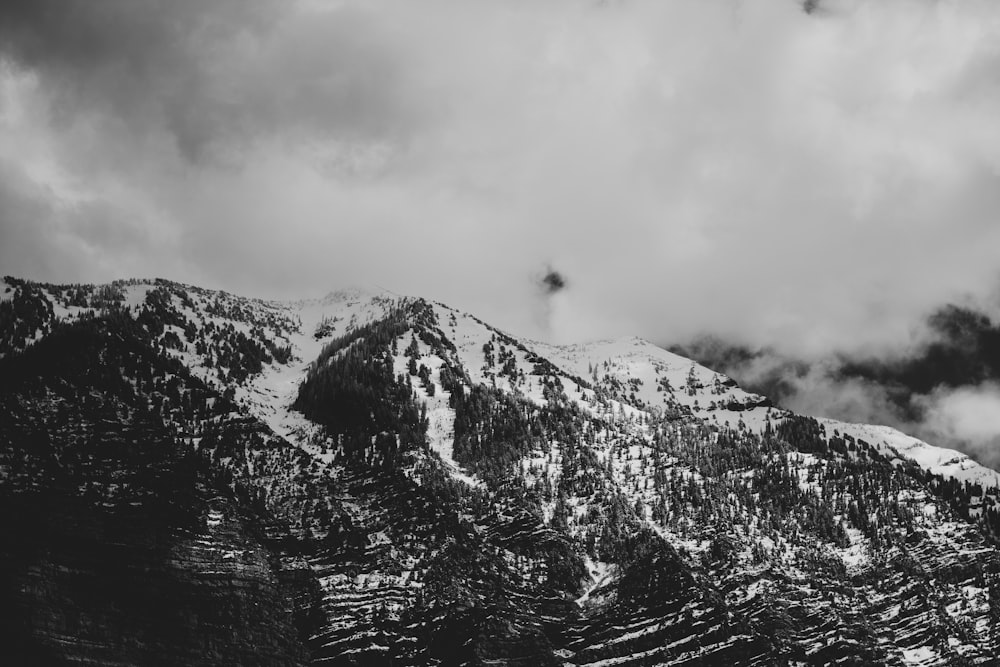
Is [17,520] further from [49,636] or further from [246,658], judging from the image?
[246,658]

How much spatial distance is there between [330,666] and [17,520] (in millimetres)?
57420

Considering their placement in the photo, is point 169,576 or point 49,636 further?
point 169,576

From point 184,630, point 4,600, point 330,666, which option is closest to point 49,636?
point 4,600

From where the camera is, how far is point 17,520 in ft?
642

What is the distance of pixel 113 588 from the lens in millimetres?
194000

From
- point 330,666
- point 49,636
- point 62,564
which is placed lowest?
point 330,666

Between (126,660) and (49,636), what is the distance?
12321 mm

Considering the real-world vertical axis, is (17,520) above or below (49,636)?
above

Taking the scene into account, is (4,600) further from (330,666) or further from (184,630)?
(330,666)

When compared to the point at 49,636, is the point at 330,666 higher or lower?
lower

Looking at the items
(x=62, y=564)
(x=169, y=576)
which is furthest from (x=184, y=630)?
(x=62, y=564)

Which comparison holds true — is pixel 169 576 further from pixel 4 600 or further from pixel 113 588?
pixel 4 600

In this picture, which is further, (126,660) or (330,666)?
(330,666)

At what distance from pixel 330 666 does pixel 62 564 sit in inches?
1860
